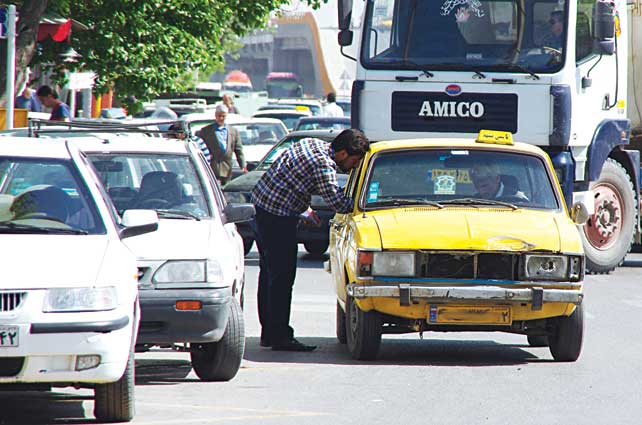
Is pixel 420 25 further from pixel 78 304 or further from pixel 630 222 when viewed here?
pixel 78 304

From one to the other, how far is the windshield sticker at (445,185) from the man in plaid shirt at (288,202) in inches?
→ 24.8

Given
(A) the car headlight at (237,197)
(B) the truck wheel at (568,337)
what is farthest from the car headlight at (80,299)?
(A) the car headlight at (237,197)

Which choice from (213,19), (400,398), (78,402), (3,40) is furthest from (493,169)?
(213,19)

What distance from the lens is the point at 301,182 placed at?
11.4m

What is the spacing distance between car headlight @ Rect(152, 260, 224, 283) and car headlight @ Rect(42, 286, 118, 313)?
1534 millimetres

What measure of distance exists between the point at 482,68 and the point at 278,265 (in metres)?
5.99

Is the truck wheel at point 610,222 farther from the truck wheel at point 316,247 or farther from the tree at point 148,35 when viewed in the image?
the tree at point 148,35

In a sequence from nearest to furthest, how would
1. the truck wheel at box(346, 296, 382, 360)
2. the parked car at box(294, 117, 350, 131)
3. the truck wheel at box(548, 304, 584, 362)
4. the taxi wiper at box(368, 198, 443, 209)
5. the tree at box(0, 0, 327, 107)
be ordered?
the truck wheel at box(346, 296, 382, 360) → the truck wheel at box(548, 304, 584, 362) → the taxi wiper at box(368, 198, 443, 209) → the tree at box(0, 0, 327, 107) → the parked car at box(294, 117, 350, 131)

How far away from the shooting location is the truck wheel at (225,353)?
9.56 m

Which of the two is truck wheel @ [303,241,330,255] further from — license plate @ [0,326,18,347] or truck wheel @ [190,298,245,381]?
license plate @ [0,326,18,347]

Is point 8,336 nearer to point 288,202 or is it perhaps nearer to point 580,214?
point 288,202

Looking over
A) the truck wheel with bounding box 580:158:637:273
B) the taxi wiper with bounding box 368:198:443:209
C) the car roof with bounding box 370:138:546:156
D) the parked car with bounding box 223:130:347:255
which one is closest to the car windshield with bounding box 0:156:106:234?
the taxi wiper with bounding box 368:198:443:209

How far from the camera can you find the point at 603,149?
17.8 meters

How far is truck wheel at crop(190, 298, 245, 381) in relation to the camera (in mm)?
9562
